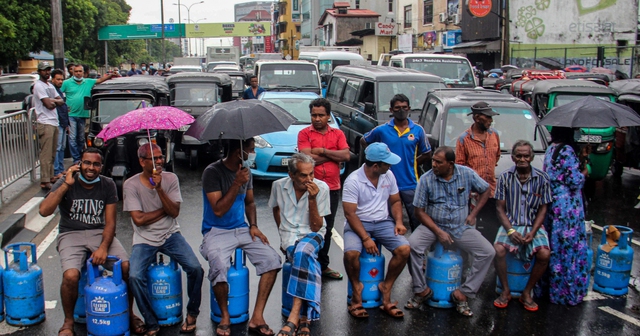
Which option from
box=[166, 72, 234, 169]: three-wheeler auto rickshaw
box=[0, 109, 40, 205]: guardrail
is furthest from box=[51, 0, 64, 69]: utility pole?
box=[0, 109, 40, 205]: guardrail

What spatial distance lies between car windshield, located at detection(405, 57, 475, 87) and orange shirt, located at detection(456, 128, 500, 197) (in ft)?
30.1

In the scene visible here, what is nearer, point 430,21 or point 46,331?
point 46,331

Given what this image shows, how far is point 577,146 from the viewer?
19.5ft

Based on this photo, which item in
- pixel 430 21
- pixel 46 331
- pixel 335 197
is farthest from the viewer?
pixel 430 21

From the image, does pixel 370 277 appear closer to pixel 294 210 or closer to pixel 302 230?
pixel 302 230

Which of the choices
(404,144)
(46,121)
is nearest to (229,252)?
(404,144)

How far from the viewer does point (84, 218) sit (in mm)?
5250

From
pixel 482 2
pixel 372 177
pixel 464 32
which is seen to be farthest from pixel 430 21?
pixel 372 177

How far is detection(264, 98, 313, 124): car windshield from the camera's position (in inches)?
464

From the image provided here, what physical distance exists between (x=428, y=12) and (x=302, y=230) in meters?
38.1

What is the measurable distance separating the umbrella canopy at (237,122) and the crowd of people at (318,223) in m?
0.22

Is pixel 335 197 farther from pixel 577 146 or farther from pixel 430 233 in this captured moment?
pixel 577 146

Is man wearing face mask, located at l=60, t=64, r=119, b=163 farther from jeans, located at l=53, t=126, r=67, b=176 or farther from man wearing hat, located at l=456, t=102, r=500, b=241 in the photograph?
man wearing hat, located at l=456, t=102, r=500, b=241

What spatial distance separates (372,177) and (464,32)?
3156cm
